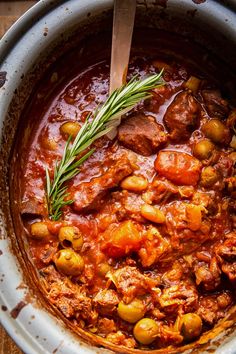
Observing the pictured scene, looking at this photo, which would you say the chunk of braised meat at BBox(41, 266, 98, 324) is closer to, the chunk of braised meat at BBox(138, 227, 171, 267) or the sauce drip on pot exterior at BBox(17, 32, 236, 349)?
the sauce drip on pot exterior at BBox(17, 32, 236, 349)

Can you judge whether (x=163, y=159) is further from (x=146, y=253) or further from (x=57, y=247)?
(x=57, y=247)

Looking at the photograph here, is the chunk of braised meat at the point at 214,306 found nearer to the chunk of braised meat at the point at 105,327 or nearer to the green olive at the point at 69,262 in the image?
the chunk of braised meat at the point at 105,327

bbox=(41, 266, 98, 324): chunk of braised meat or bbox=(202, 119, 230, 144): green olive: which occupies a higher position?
bbox=(202, 119, 230, 144): green olive

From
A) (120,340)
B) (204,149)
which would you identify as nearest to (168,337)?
(120,340)

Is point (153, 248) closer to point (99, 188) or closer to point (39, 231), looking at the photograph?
point (99, 188)

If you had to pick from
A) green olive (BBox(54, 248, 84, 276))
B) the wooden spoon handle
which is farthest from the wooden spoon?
green olive (BBox(54, 248, 84, 276))

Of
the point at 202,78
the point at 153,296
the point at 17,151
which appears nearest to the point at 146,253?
the point at 153,296
